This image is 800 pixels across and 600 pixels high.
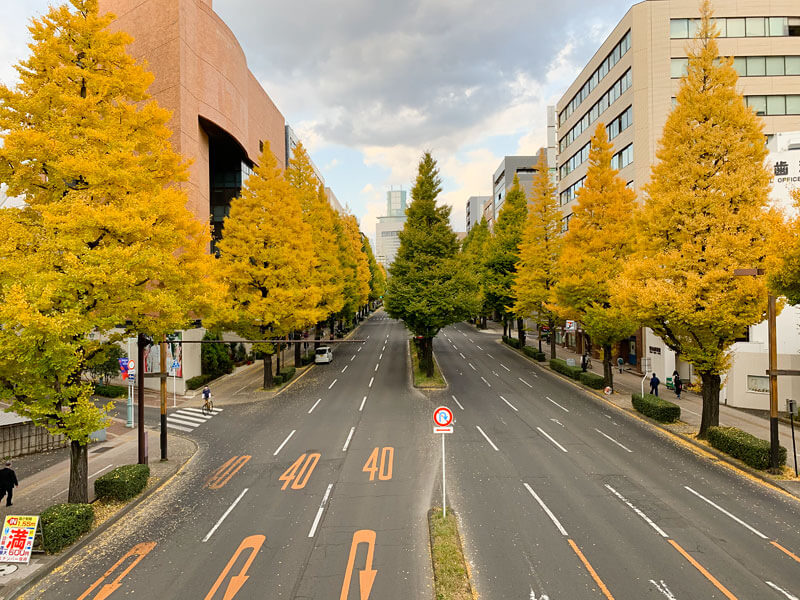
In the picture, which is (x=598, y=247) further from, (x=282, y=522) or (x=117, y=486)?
(x=117, y=486)

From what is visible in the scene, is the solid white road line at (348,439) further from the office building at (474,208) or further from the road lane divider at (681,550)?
the office building at (474,208)

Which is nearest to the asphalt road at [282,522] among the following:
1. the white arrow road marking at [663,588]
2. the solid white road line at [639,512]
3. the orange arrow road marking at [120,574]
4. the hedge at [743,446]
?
the orange arrow road marking at [120,574]

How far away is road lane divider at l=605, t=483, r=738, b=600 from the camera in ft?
29.2

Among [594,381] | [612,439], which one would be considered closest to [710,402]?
[612,439]

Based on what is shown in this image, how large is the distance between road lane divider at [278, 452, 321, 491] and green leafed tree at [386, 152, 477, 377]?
47.9 ft

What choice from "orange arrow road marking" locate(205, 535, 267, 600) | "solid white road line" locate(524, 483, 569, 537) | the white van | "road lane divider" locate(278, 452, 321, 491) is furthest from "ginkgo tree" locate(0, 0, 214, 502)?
the white van

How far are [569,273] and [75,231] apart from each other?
2566cm

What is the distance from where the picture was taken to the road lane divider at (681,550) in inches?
350

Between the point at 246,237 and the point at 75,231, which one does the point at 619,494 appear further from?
the point at 246,237

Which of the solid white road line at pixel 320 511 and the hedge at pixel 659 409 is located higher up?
the hedge at pixel 659 409

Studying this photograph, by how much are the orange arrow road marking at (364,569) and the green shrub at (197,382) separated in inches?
929

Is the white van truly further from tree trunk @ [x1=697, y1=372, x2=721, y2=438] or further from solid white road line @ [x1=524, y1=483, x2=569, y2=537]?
tree trunk @ [x1=697, y1=372, x2=721, y2=438]

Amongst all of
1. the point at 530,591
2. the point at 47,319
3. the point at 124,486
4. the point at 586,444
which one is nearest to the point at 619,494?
the point at 586,444

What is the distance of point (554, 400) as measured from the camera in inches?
1031
